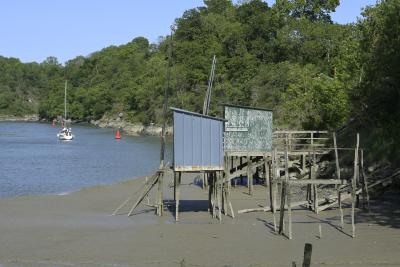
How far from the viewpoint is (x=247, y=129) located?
110ft

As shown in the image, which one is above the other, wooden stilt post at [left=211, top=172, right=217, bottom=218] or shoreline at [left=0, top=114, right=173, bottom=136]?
shoreline at [left=0, top=114, right=173, bottom=136]

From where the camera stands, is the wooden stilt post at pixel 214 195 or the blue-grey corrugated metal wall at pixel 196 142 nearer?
the blue-grey corrugated metal wall at pixel 196 142

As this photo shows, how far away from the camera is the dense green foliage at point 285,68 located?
27.8 m

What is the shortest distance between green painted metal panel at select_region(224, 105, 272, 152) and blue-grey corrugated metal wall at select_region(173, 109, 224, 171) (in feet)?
27.6

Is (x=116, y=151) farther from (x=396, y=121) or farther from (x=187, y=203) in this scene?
(x=396, y=121)

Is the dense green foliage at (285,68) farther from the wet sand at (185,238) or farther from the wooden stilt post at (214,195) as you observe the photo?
the wooden stilt post at (214,195)

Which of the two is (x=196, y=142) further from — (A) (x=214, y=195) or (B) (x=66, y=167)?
(B) (x=66, y=167)

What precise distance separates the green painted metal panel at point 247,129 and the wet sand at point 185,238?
16.4 feet

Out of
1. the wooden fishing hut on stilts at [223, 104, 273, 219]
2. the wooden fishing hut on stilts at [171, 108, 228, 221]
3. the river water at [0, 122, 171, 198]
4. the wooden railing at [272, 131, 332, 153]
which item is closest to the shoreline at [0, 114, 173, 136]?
the river water at [0, 122, 171, 198]

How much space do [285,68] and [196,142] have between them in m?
60.9

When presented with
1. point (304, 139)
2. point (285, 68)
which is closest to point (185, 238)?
point (304, 139)

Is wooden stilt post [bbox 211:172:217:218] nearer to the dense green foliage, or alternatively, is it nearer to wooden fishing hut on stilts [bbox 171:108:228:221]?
wooden fishing hut on stilts [bbox 171:108:228:221]

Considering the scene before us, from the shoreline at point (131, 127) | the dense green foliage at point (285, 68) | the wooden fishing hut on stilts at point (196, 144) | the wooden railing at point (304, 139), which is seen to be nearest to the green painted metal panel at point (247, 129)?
the wooden railing at point (304, 139)

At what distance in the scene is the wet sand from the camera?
17.5 metres
